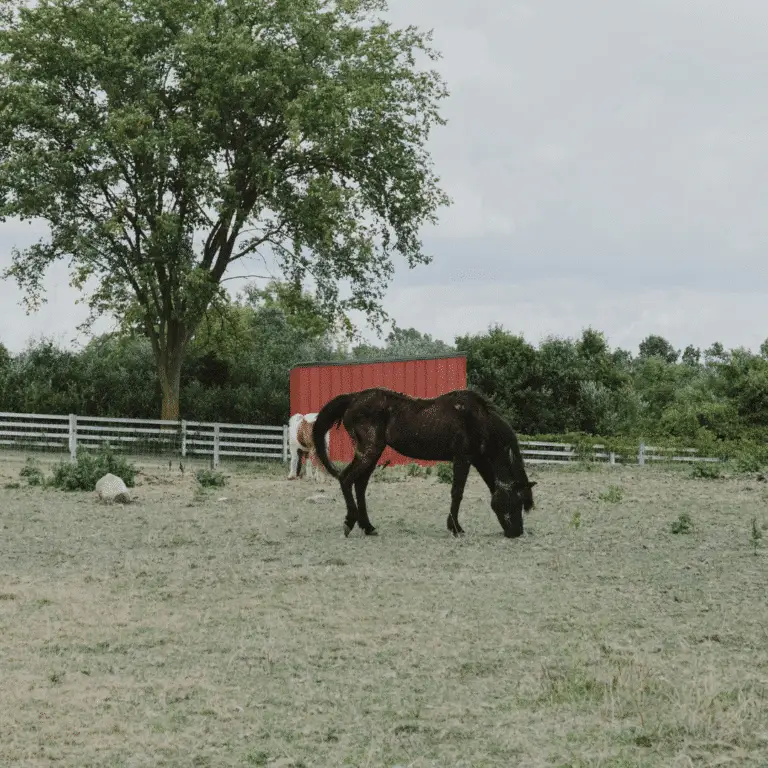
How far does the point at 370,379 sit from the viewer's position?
2630 centimetres

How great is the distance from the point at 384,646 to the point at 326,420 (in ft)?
18.4

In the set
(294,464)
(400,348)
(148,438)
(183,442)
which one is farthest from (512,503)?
(400,348)

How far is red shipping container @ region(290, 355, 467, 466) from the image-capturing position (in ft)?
85.2

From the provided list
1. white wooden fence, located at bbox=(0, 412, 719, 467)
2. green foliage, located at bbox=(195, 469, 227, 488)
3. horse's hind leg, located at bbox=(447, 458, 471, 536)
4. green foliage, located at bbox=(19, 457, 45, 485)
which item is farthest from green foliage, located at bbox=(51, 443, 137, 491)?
horse's hind leg, located at bbox=(447, 458, 471, 536)

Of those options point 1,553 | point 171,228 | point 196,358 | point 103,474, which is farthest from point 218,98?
point 1,553

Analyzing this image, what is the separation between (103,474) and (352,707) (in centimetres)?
1439

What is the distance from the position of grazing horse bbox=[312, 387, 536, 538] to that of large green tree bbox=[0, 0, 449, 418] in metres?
17.6

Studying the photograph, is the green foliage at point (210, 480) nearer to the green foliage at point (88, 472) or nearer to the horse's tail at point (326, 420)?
the green foliage at point (88, 472)

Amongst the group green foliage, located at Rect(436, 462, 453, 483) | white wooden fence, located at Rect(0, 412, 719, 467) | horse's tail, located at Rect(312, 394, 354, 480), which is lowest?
green foliage, located at Rect(436, 462, 453, 483)

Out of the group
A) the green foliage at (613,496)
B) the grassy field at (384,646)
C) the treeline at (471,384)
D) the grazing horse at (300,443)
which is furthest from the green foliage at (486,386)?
the grassy field at (384,646)

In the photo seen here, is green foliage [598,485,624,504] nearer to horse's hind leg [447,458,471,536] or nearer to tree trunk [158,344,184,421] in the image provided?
horse's hind leg [447,458,471,536]

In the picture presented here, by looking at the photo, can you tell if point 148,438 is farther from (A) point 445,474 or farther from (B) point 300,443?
(A) point 445,474

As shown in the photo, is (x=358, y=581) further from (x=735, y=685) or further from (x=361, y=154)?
(x=361, y=154)

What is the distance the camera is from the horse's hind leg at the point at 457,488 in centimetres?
1189
